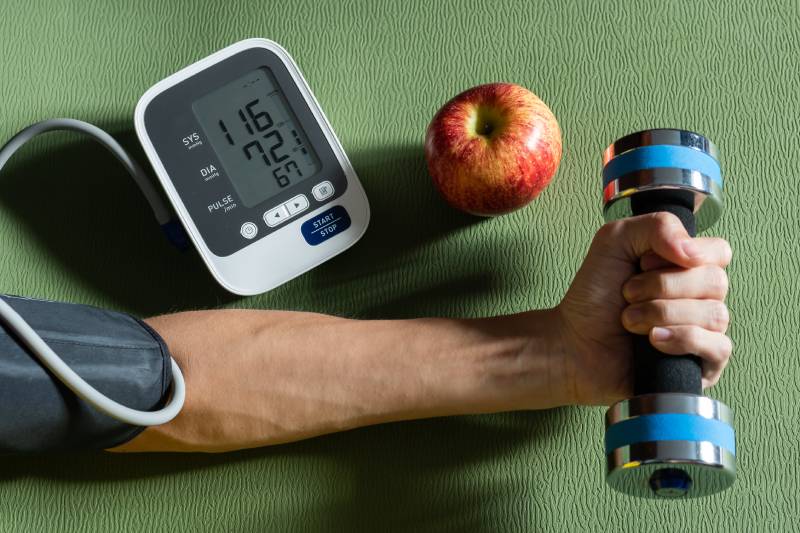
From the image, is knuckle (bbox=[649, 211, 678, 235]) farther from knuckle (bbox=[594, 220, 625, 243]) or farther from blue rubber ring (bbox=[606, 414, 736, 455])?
blue rubber ring (bbox=[606, 414, 736, 455])

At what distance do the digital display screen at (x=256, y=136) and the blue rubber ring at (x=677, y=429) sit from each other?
1.48 feet

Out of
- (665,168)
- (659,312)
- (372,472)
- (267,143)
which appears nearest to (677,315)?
(659,312)

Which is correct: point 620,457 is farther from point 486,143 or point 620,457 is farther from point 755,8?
point 755,8

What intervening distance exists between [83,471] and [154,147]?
1.21 feet

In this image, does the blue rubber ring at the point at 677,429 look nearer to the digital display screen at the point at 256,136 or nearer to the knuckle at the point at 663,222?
the knuckle at the point at 663,222

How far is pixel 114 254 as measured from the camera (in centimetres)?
92

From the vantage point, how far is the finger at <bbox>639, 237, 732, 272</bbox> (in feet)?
2.32

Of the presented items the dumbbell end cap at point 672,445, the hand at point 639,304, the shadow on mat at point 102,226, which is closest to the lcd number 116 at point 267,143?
the shadow on mat at point 102,226

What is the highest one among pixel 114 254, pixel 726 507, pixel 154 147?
pixel 154 147

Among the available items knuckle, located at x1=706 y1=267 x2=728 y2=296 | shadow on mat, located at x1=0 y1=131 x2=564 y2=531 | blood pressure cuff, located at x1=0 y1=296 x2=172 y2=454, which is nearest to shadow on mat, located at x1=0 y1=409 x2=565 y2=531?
shadow on mat, located at x1=0 y1=131 x2=564 y2=531

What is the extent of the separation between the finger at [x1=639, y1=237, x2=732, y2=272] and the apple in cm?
16

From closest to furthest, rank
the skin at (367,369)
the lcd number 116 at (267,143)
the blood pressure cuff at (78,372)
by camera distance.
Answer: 1. the blood pressure cuff at (78,372)
2. the skin at (367,369)
3. the lcd number 116 at (267,143)

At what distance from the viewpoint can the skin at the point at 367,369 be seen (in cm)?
79

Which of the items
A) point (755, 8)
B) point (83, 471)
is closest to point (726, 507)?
point (755, 8)
